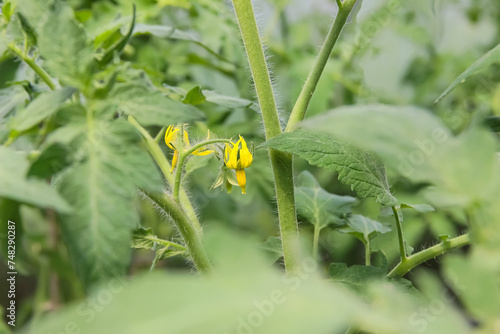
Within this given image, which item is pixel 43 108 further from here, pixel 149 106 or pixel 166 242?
pixel 166 242

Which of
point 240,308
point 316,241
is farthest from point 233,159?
point 240,308

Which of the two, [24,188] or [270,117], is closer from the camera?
[24,188]

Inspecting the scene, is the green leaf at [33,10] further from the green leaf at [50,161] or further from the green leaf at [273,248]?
the green leaf at [273,248]

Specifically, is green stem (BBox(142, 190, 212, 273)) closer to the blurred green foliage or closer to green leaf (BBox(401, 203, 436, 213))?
the blurred green foliage

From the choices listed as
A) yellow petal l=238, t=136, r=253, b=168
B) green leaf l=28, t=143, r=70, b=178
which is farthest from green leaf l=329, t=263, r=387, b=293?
green leaf l=28, t=143, r=70, b=178

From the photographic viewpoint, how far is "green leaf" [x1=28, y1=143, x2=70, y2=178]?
8.7 inches

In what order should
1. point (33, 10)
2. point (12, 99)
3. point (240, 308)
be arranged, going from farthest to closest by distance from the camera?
point (12, 99) → point (33, 10) → point (240, 308)

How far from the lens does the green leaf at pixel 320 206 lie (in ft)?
1.45

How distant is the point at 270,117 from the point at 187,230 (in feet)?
0.34

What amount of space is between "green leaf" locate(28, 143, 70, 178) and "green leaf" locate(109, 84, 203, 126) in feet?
0.13

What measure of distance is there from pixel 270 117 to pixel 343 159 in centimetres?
6

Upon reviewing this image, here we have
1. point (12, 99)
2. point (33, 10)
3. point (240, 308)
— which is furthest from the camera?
point (12, 99)

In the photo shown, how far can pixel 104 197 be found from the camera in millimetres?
221

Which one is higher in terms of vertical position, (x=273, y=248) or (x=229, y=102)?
(x=229, y=102)
